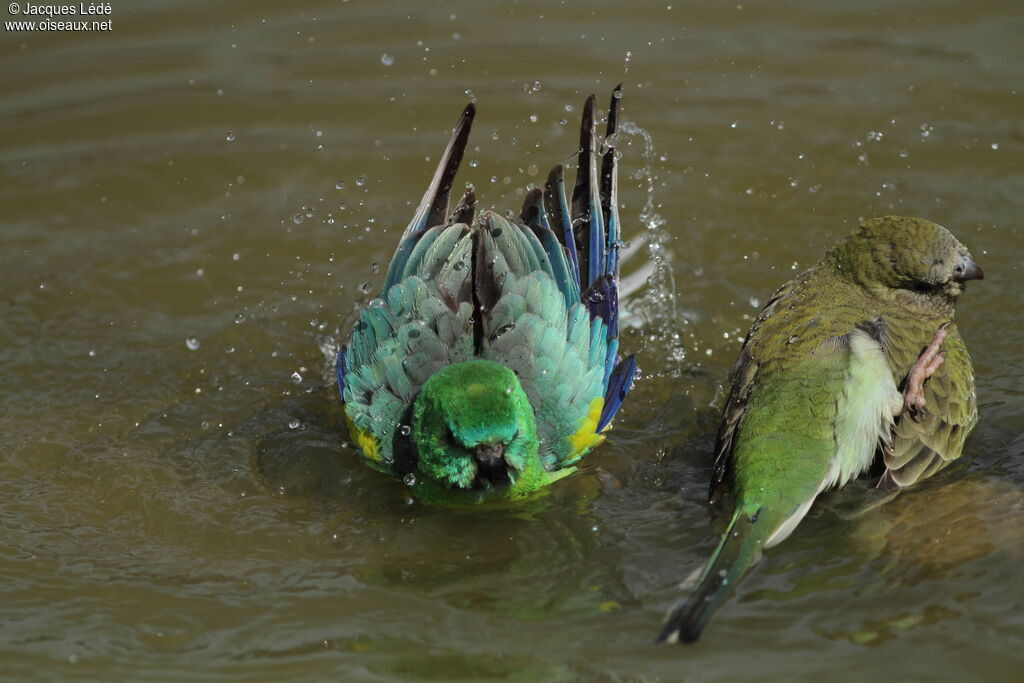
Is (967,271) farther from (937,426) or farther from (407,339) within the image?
(407,339)

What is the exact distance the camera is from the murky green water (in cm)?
433

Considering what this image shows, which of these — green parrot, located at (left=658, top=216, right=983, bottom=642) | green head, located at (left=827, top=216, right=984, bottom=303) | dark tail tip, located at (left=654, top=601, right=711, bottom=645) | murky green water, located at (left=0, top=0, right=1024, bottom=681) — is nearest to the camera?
dark tail tip, located at (left=654, top=601, right=711, bottom=645)

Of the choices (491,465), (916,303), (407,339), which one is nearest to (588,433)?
(491,465)

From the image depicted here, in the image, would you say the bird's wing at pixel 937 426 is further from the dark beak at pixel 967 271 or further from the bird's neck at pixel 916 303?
the dark beak at pixel 967 271

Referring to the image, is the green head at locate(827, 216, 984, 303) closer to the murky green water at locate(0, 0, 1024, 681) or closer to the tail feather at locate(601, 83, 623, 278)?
the murky green water at locate(0, 0, 1024, 681)

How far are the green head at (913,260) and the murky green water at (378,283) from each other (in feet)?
2.53

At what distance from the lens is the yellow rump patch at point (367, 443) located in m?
5.37

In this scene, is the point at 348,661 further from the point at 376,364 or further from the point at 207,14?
the point at 207,14

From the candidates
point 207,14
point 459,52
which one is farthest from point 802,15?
point 207,14

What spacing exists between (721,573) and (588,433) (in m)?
1.32

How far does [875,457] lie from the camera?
5121 millimetres

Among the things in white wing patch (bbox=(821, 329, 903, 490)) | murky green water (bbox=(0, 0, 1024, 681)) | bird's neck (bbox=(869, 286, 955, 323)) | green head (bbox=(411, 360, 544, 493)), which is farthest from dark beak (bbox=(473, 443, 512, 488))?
bird's neck (bbox=(869, 286, 955, 323))

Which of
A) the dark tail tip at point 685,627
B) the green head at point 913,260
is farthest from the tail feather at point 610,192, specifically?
the dark tail tip at point 685,627

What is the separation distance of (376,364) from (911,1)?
6137 millimetres
